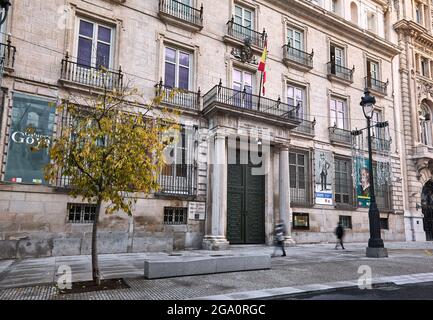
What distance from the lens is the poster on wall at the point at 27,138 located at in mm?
12234

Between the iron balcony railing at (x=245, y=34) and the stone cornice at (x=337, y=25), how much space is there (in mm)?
2699

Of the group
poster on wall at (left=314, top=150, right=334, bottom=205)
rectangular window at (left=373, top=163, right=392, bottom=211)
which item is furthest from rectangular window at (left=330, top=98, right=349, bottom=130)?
rectangular window at (left=373, top=163, right=392, bottom=211)

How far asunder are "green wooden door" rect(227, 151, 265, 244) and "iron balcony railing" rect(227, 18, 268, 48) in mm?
7325

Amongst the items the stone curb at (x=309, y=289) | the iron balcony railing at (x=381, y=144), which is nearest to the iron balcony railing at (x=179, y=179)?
the stone curb at (x=309, y=289)

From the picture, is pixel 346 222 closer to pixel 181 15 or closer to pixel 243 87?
pixel 243 87

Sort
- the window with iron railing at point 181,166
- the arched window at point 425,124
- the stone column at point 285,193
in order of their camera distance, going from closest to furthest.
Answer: the window with iron railing at point 181,166, the stone column at point 285,193, the arched window at point 425,124

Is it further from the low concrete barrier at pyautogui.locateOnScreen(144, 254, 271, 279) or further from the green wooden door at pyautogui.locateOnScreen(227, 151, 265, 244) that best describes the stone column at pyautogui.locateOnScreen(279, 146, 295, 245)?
the low concrete barrier at pyautogui.locateOnScreen(144, 254, 271, 279)

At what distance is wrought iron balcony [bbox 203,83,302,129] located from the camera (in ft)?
53.3

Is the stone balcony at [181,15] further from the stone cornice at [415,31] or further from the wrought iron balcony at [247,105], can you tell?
the stone cornice at [415,31]

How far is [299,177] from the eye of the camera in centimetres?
2014

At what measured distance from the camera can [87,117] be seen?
8.00 meters

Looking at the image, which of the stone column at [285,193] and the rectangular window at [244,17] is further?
the rectangular window at [244,17]

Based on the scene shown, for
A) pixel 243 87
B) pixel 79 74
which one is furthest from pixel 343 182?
pixel 79 74
